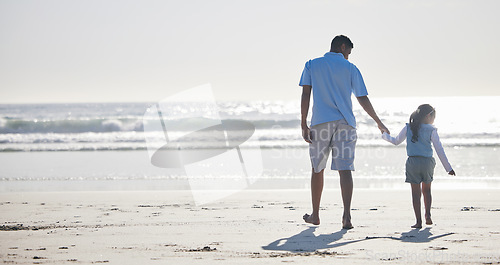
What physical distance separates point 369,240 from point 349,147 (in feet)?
2.76

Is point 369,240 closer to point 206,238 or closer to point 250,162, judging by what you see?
point 206,238

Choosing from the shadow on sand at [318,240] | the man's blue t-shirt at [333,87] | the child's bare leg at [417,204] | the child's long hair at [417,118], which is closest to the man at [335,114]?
the man's blue t-shirt at [333,87]

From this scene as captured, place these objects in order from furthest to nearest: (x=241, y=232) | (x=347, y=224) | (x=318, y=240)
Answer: (x=347, y=224) < (x=241, y=232) < (x=318, y=240)

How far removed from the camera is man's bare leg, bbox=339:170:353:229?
178 inches

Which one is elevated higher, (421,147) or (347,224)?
(421,147)

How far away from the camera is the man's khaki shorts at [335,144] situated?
452 cm

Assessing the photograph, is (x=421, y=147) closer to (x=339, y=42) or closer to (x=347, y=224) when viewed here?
(x=347, y=224)

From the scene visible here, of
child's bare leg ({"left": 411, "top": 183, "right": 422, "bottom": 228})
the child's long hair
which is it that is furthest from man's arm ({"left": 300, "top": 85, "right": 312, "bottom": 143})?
child's bare leg ({"left": 411, "top": 183, "right": 422, "bottom": 228})

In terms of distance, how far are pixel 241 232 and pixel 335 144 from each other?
103 centimetres

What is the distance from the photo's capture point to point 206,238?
4141mm

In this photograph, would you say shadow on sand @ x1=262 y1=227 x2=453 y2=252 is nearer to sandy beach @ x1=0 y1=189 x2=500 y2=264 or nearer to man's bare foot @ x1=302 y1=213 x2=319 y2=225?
sandy beach @ x1=0 y1=189 x2=500 y2=264

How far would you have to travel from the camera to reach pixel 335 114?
4.56 m

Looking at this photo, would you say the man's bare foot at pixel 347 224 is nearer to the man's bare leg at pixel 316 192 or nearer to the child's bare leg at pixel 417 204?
the man's bare leg at pixel 316 192

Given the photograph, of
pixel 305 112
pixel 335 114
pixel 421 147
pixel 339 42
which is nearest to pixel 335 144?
pixel 335 114
